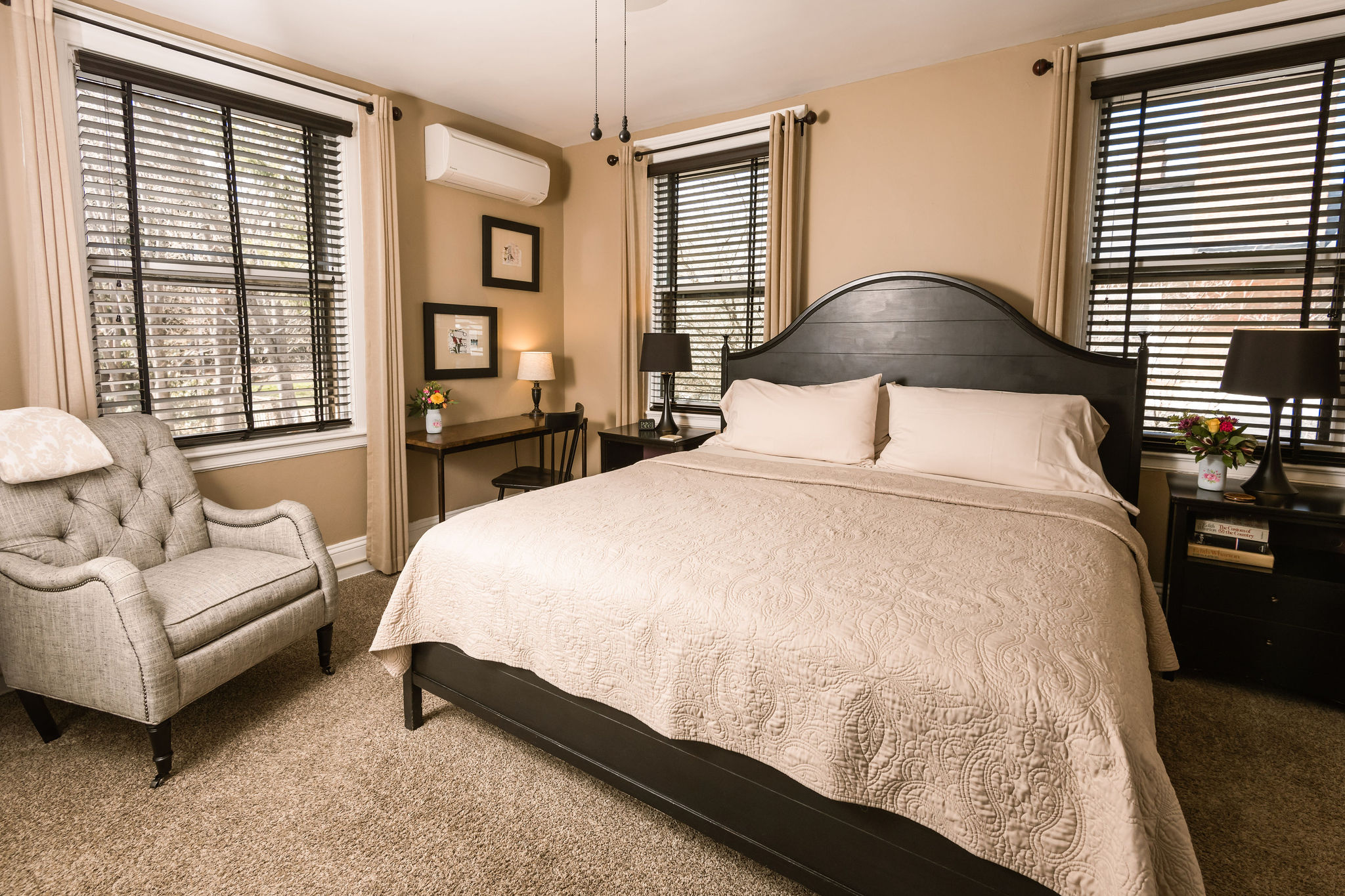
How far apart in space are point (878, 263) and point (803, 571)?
2.45 metres

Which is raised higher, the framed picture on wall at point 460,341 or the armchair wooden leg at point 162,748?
the framed picture on wall at point 460,341

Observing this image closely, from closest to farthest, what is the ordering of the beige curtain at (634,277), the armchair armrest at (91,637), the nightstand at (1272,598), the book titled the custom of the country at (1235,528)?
the armchair armrest at (91,637) < the nightstand at (1272,598) < the book titled the custom of the country at (1235,528) < the beige curtain at (634,277)

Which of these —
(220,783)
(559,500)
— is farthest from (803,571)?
(220,783)

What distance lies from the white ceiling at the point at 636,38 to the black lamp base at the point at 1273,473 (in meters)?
1.72

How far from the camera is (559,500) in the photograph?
7.57 ft

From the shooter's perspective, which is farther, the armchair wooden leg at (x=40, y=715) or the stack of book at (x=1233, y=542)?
the stack of book at (x=1233, y=542)

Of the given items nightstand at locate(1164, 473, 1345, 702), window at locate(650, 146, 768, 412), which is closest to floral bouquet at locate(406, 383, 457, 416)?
window at locate(650, 146, 768, 412)

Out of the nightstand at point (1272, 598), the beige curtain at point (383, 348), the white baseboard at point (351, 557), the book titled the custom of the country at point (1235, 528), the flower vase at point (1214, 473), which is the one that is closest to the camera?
the nightstand at point (1272, 598)

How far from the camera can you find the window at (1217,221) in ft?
8.68

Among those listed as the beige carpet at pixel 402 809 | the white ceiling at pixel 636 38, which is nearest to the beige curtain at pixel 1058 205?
the white ceiling at pixel 636 38

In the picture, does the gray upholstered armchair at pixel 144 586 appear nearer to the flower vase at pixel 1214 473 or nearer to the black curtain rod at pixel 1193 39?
the flower vase at pixel 1214 473

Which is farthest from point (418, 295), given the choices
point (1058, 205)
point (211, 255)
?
point (1058, 205)

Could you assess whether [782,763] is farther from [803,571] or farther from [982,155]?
[982,155]

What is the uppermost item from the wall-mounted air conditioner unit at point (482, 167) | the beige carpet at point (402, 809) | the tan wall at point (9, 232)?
the wall-mounted air conditioner unit at point (482, 167)
